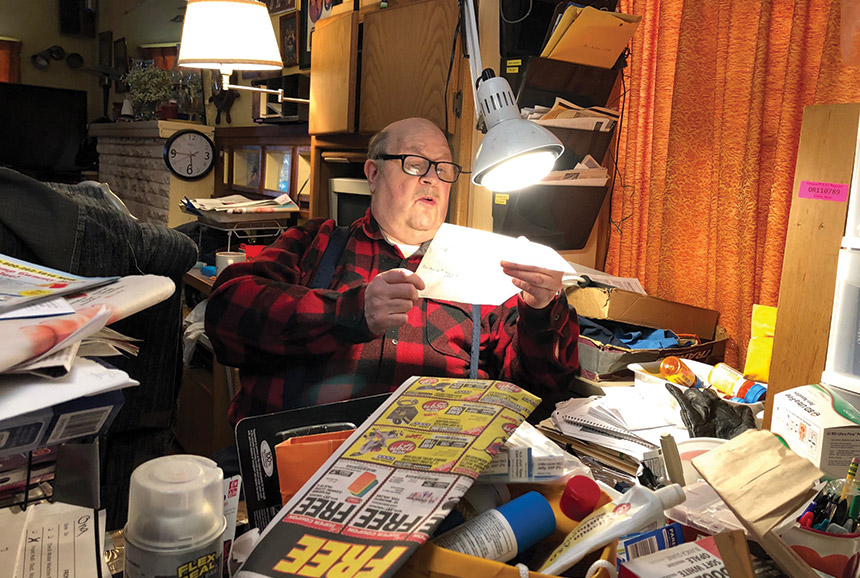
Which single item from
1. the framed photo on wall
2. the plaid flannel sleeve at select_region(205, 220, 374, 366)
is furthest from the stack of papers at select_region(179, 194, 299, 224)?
the plaid flannel sleeve at select_region(205, 220, 374, 366)

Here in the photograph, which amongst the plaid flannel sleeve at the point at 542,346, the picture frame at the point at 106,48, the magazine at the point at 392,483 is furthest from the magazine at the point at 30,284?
the picture frame at the point at 106,48

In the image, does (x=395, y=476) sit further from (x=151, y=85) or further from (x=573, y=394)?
(x=151, y=85)

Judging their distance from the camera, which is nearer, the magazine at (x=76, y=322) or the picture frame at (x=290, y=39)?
the magazine at (x=76, y=322)

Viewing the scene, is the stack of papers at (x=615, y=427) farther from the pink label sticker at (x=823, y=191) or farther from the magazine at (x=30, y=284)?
the magazine at (x=30, y=284)

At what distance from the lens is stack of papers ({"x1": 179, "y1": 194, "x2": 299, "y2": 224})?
116 inches

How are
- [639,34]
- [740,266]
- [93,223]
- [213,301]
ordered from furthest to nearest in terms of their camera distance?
[639,34] < [740,266] < [213,301] < [93,223]

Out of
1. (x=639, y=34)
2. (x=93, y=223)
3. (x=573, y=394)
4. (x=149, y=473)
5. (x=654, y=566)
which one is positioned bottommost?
(x=573, y=394)

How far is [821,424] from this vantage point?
3.09 ft

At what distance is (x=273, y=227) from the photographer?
314 centimetres

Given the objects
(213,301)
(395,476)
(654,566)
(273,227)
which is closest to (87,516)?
(395,476)

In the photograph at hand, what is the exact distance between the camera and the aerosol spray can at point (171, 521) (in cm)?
46

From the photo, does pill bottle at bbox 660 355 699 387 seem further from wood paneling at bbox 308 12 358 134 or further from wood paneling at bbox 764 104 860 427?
wood paneling at bbox 308 12 358 134

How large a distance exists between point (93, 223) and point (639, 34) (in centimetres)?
149

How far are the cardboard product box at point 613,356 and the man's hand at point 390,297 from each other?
0.50 metres
